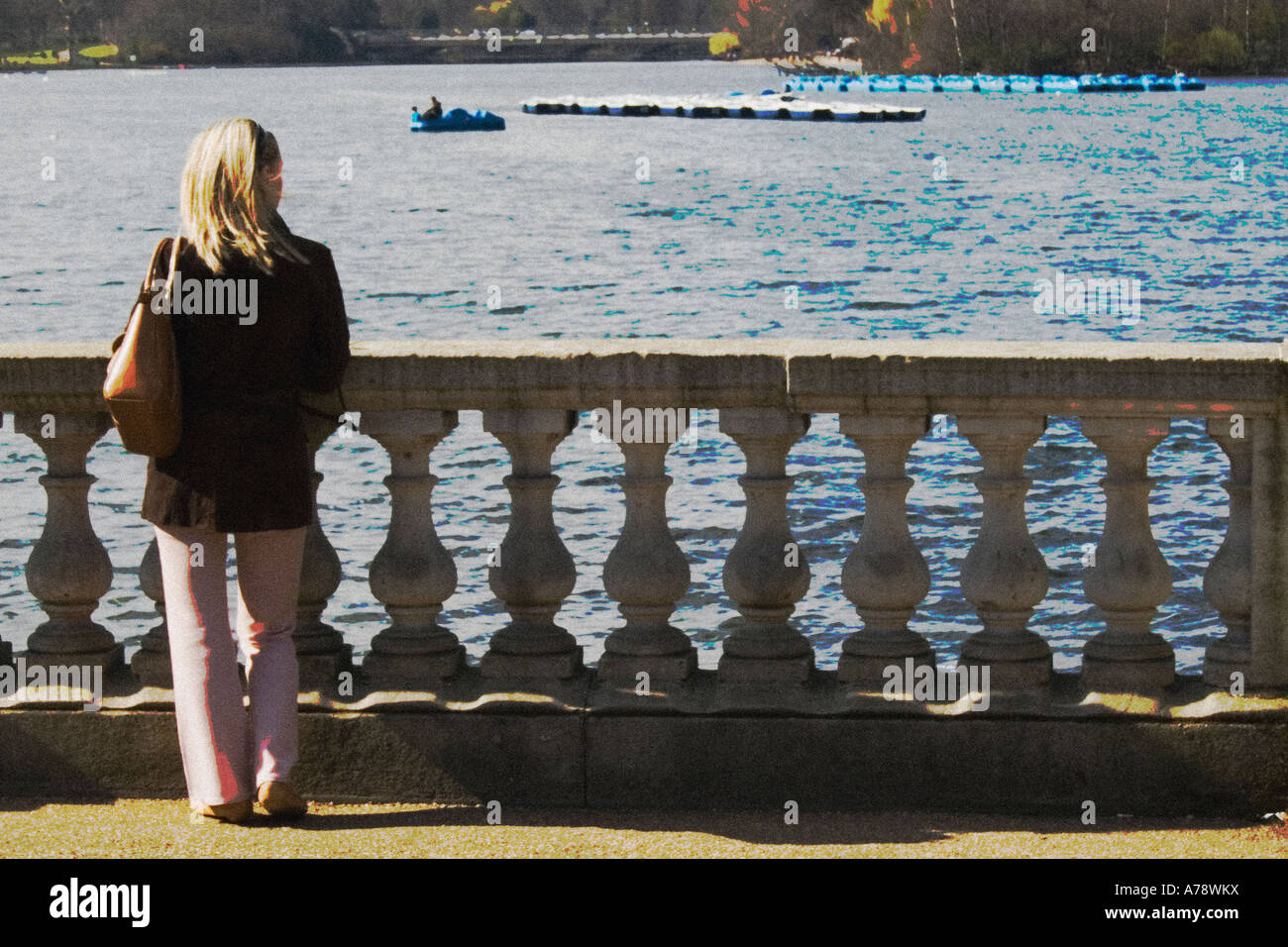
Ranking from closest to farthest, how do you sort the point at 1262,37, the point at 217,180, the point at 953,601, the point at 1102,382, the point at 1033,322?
the point at 217,180, the point at 1102,382, the point at 953,601, the point at 1033,322, the point at 1262,37

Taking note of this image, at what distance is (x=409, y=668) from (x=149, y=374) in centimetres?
131

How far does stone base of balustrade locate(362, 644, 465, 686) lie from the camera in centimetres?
583

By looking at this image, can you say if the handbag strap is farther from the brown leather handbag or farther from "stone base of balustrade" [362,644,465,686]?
"stone base of balustrade" [362,644,465,686]

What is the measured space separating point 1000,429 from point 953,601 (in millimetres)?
11523

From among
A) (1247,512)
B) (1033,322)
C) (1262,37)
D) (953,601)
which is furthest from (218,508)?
(1262,37)

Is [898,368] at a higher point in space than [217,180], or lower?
lower

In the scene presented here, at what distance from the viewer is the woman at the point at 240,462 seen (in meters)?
5.06

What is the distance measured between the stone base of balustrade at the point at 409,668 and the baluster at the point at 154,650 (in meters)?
0.61

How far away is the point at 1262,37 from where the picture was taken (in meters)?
155

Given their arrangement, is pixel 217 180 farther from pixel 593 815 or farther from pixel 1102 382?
pixel 1102 382

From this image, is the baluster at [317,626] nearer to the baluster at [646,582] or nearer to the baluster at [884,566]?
the baluster at [646,582]

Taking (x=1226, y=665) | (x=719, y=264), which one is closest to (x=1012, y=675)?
(x=1226, y=665)

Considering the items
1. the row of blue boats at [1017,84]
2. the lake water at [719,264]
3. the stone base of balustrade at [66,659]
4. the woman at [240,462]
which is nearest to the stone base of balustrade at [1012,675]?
the woman at [240,462]

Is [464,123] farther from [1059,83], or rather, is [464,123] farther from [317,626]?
[317,626]
